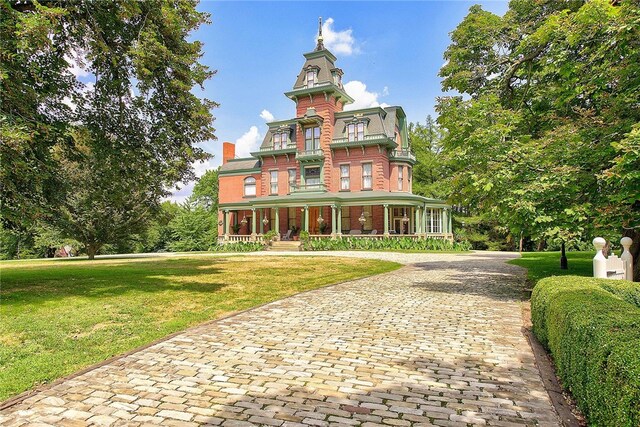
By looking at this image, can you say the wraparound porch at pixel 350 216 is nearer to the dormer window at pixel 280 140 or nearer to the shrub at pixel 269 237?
Result: the shrub at pixel 269 237

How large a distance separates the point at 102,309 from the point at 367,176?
90.9 feet

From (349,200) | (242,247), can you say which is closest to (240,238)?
(242,247)

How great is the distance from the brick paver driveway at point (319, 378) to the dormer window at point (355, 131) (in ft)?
90.8

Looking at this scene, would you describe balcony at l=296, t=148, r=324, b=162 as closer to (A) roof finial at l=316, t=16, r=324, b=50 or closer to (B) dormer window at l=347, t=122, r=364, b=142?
(B) dormer window at l=347, t=122, r=364, b=142

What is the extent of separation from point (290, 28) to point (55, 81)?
7.91m

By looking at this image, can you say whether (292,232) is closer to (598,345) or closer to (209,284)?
(209,284)

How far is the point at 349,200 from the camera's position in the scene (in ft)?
103

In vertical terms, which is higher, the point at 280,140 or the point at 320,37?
the point at 320,37

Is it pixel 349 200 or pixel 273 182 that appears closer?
pixel 349 200

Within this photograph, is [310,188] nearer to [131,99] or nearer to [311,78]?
[311,78]

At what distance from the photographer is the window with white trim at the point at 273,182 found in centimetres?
3741

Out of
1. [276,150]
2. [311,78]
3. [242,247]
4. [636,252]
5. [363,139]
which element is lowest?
[242,247]

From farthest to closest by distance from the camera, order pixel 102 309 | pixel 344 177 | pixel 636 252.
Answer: pixel 344 177, pixel 636 252, pixel 102 309

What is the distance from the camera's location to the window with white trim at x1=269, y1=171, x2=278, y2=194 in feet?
123
